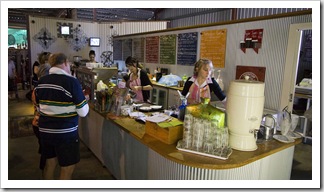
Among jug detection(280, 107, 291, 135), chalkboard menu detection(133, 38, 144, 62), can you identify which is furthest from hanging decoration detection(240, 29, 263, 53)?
chalkboard menu detection(133, 38, 144, 62)

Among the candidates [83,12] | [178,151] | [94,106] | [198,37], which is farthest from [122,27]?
[178,151]

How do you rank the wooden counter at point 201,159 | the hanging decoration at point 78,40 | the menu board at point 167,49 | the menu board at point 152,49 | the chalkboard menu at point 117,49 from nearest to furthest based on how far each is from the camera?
1. the wooden counter at point 201,159
2. the menu board at point 167,49
3. the menu board at point 152,49
4. the chalkboard menu at point 117,49
5. the hanging decoration at point 78,40

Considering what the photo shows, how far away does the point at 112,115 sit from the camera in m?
2.82

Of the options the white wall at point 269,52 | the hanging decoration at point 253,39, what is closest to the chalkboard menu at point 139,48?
the white wall at point 269,52

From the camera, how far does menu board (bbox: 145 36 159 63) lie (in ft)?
20.9

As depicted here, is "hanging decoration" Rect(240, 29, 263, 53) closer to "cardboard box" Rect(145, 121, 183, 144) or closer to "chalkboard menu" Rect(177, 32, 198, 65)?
"chalkboard menu" Rect(177, 32, 198, 65)

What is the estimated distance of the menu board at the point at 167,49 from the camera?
5793 millimetres

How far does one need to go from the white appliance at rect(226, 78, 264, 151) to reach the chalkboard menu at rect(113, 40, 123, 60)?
7.04m

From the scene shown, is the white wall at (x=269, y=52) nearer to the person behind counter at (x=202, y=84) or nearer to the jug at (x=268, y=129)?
the person behind counter at (x=202, y=84)

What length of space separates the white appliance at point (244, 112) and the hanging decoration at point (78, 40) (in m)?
7.94

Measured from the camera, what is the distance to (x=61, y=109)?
2.23m

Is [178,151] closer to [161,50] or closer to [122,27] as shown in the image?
[161,50]

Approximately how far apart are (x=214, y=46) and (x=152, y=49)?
2385 millimetres

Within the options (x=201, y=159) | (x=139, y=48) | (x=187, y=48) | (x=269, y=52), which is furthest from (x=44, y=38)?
(x=201, y=159)
